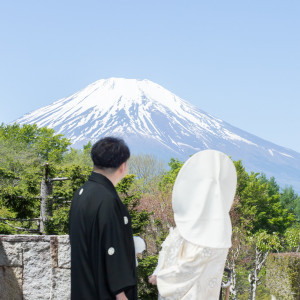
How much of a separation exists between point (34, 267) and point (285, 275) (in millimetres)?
9339

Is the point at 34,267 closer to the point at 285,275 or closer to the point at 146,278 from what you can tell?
the point at 285,275

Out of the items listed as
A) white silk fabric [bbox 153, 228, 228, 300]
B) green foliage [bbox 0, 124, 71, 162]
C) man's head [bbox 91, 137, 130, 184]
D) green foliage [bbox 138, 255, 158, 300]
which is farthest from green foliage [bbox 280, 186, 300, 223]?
man's head [bbox 91, 137, 130, 184]

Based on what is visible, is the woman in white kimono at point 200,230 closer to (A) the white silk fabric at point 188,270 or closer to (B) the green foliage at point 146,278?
(A) the white silk fabric at point 188,270

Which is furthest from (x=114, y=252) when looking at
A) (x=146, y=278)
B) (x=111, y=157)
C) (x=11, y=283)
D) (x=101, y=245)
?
(x=146, y=278)

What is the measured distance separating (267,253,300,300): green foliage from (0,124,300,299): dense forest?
12.9ft

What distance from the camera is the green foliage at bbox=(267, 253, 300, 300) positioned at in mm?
12258

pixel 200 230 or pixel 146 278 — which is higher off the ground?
pixel 200 230

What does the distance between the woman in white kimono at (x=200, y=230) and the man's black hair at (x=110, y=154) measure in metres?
0.53

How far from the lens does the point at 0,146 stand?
45906 mm

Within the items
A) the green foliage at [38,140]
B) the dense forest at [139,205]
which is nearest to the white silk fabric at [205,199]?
the dense forest at [139,205]

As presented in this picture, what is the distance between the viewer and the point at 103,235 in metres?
2.70

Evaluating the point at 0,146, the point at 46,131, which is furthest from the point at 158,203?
the point at 46,131

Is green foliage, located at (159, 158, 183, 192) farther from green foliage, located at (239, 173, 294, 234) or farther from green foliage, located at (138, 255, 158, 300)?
green foliage, located at (138, 255, 158, 300)

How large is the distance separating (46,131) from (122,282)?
53.9m
